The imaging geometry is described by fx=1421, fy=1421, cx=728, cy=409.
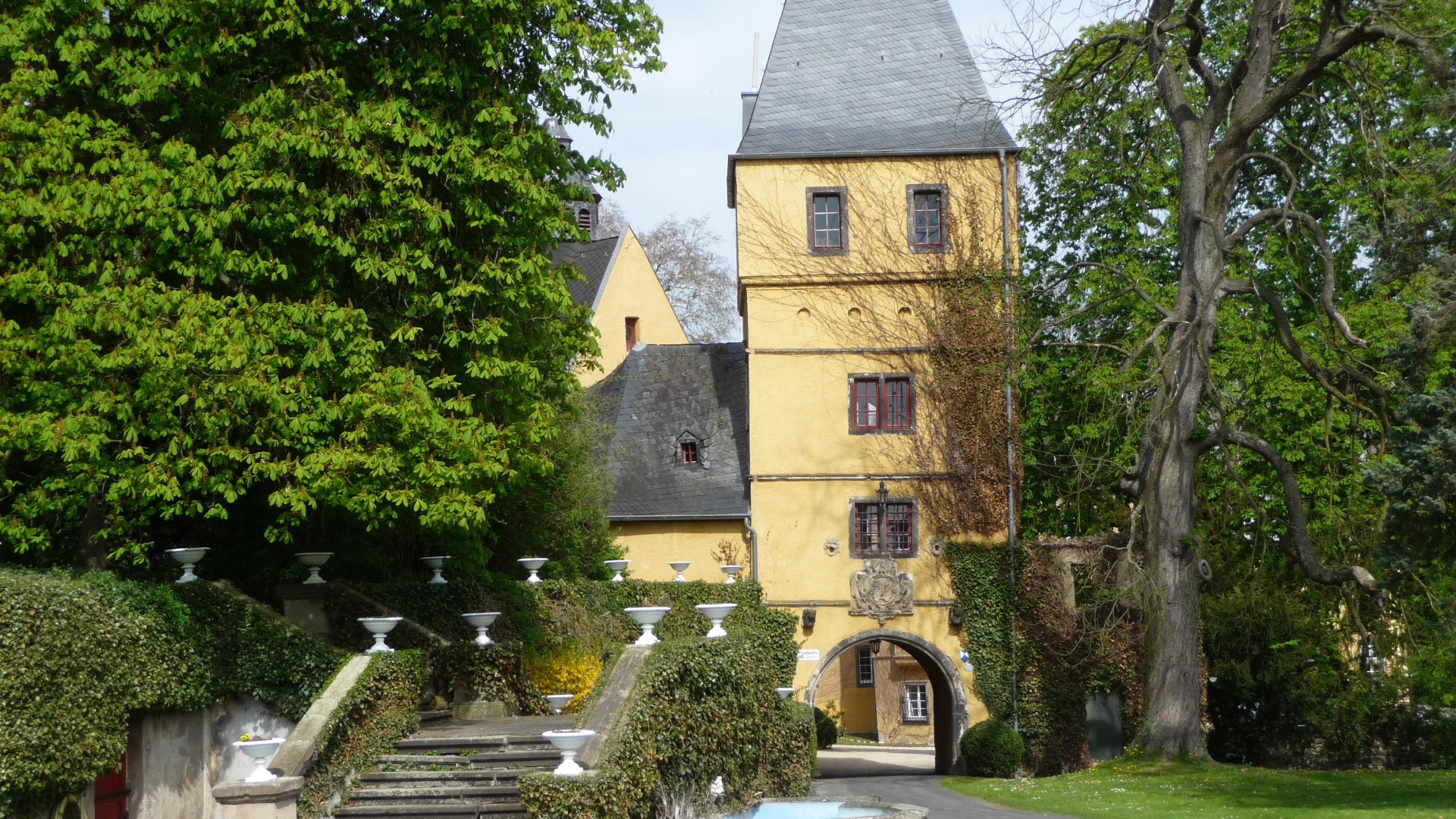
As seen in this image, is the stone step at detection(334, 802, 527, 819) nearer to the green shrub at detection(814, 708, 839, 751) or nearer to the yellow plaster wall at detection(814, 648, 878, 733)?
the green shrub at detection(814, 708, 839, 751)

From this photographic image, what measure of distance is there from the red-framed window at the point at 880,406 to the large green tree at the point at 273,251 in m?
11.4

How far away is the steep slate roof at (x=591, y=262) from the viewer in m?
37.8

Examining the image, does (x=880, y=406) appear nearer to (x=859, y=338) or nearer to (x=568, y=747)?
(x=859, y=338)

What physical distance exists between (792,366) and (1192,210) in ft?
26.3

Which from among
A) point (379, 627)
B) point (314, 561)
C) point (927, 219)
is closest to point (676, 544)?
point (927, 219)

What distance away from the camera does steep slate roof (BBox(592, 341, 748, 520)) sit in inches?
1059

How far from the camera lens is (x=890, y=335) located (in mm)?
26297

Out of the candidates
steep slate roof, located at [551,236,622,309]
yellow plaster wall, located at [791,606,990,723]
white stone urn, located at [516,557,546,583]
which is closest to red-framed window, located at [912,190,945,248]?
yellow plaster wall, located at [791,606,990,723]

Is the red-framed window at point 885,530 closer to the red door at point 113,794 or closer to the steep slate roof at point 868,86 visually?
the steep slate roof at point 868,86

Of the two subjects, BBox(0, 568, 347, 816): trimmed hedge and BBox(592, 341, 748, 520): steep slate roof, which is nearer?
BBox(0, 568, 347, 816): trimmed hedge

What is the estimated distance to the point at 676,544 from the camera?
87.8ft

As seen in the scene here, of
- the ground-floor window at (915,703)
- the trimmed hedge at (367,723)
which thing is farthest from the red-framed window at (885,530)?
the ground-floor window at (915,703)

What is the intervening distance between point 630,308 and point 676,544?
13052 mm

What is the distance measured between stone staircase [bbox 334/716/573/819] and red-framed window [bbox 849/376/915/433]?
41.3ft
